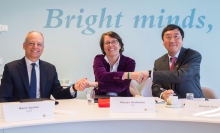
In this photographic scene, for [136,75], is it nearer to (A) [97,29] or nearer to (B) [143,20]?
(A) [97,29]

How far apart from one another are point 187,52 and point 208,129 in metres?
1.16

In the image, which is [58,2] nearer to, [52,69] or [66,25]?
[66,25]

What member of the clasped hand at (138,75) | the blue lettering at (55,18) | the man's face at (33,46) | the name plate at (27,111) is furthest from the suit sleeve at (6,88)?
the blue lettering at (55,18)

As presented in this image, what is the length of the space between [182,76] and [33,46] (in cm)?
157

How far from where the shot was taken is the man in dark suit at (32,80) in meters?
2.45

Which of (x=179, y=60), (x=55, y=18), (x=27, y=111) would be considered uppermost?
(x=55, y=18)

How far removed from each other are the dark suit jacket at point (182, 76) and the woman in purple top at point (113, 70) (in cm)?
25

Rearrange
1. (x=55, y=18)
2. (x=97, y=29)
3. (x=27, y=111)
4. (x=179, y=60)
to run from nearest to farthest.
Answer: (x=27, y=111)
(x=179, y=60)
(x=55, y=18)
(x=97, y=29)

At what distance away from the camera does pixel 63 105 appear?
2.20m

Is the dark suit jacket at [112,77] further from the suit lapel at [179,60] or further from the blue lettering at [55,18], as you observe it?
the blue lettering at [55,18]

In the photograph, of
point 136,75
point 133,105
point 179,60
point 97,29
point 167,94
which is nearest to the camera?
point 133,105

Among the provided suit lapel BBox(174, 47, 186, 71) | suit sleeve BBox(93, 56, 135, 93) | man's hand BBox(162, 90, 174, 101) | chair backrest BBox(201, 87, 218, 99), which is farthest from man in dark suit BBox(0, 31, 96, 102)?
chair backrest BBox(201, 87, 218, 99)

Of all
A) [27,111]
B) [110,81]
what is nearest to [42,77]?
[110,81]

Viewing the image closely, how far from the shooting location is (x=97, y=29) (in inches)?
159
